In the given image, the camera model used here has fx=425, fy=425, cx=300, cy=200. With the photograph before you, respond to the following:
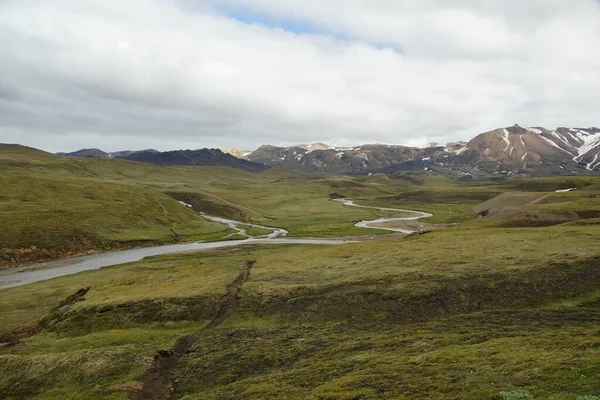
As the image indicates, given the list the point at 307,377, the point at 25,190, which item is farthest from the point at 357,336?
the point at 25,190

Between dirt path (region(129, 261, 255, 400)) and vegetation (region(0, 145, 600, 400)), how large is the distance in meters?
0.23

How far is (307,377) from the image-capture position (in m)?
28.6

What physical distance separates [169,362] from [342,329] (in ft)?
51.3

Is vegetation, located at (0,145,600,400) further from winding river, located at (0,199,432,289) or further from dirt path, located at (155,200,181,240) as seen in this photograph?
dirt path, located at (155,200,181,240)

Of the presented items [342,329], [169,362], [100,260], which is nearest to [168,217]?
[100,260]

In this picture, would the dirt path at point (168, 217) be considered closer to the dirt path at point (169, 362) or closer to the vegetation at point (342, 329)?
the vegetation at point (342, 329)

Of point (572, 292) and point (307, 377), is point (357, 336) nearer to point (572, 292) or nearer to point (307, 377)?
point (307, 377)

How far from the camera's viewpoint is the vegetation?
24656 mm

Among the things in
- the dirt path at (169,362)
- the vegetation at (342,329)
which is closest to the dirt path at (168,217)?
the vegetation at (342,329)

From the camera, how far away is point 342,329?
39.8 meters

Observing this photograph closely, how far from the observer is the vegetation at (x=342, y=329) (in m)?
24.7

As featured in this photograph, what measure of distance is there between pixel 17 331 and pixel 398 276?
48.2 metres

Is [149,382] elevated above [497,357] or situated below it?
below

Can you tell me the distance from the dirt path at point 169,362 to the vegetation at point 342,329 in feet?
0.76
